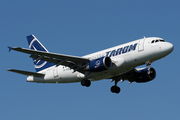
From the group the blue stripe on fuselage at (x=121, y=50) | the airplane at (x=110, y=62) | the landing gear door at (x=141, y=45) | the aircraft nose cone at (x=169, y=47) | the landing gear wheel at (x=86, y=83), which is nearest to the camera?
the aircraft nose cone at (x=169, y=47)

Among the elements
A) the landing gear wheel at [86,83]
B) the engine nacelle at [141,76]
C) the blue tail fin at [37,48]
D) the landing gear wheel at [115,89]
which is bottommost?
the landing gear wheel at [86,83]

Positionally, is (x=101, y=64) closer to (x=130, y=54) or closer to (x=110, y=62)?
(x=110, y=62)

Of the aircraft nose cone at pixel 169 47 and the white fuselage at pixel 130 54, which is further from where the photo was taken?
the white fuselage at pixel 130 54

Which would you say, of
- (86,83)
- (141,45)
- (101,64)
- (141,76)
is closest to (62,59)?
(86,83)

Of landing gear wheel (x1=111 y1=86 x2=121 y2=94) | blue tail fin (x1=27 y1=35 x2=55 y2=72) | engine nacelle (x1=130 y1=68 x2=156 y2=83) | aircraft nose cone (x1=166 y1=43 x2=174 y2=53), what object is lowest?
landing gear wheel (x1=111 y1=86 x2=121 y2=94)

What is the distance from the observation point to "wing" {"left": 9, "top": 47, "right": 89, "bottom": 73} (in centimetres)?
3647

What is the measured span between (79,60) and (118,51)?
14.7 feet

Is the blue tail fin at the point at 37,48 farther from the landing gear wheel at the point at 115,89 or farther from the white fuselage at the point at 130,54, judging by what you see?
the landing gear wheel at the point at 115,89

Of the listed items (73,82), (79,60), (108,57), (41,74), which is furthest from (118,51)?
(41,74)

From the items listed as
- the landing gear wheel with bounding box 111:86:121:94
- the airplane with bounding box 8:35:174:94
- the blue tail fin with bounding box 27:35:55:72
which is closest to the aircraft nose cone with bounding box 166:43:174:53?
the airplane with bounding box 8:35:174:94

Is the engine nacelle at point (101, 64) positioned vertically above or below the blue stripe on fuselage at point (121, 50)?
below

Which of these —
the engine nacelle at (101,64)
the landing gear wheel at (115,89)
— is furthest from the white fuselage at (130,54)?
the landing gear wheel at (115,89)

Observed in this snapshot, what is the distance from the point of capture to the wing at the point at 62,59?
3647cm

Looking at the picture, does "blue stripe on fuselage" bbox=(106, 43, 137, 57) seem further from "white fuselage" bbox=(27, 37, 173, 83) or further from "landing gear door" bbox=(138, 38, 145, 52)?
"landing gear door" bbox=(138, 38, 145, 52)
